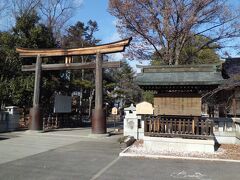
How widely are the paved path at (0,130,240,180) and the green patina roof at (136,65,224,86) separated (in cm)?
410

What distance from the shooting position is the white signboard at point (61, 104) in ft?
84.6

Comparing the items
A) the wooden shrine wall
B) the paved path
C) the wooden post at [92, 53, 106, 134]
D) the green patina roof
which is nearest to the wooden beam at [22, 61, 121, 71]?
the wooden post at [92, 53, 106, 134]

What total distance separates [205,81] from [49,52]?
444 inches

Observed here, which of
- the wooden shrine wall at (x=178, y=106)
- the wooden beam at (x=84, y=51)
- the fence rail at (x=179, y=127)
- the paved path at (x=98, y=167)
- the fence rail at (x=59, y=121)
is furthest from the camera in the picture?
the fence rail at (x=59, y=121)

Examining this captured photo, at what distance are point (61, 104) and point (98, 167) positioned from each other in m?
16.8

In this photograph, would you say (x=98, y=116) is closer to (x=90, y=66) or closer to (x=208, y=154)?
(x=90, y=66)

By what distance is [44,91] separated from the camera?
26.5m

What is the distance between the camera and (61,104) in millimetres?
26469

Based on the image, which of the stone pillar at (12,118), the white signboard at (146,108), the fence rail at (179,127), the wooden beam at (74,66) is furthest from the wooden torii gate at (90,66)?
the fence rail at (179,127)

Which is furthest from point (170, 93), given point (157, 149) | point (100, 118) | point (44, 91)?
point (44, 91)

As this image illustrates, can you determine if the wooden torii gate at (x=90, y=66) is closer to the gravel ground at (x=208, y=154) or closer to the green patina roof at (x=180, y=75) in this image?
the green patina roof at (x=180, y=75)

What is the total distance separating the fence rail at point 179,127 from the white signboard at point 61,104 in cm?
1175

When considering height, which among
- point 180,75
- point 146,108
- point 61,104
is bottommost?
point 146,108

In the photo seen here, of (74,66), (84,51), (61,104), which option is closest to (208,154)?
(84,51)
